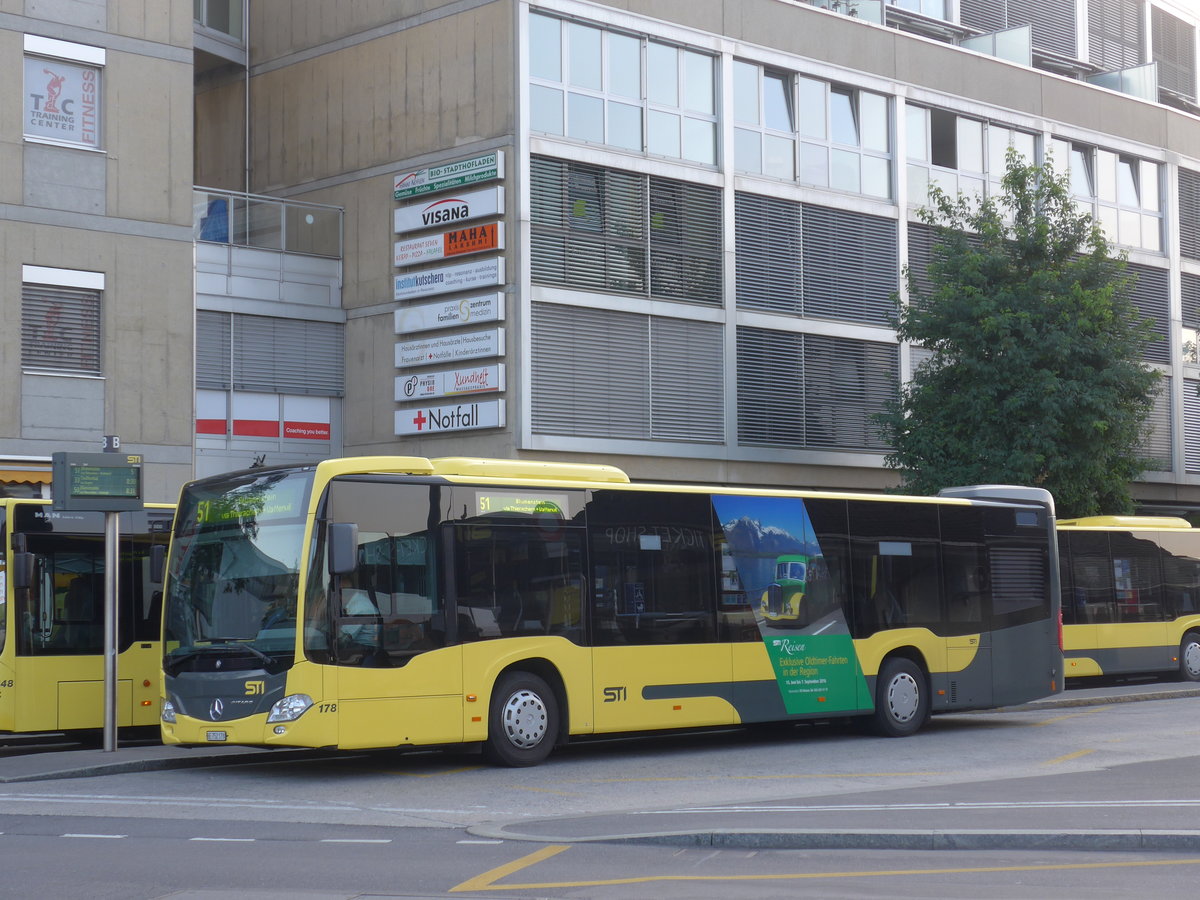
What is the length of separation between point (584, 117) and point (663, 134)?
1887 mm

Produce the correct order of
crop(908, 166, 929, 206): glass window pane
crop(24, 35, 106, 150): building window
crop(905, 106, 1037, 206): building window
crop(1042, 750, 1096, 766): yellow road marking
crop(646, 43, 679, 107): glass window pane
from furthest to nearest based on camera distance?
1. crop(905, 106, 1037, 206): building window
2. crop(908, 166, 929, 206): glass window pane
3. crop(646, 43, 679, 107): glass window pane
4. crop(24, 35, 106, 150): building window
5. crop(1042, 750, 1096, 766): yellow road marking

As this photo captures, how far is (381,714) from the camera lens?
570 inches

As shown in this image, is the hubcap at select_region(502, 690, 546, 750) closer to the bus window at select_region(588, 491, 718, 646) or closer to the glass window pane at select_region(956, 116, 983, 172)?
the bus window at select_region(588, 491, 718, 646)

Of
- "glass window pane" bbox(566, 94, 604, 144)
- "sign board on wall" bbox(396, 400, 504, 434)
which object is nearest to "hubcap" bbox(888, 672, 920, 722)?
"sign board on wall" bbox(396, 400, 504, 434)

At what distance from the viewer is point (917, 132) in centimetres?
3522

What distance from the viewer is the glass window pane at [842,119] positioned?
3381 centimetres

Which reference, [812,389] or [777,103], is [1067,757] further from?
[777,103]

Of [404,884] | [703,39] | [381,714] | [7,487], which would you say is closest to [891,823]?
[404,884]

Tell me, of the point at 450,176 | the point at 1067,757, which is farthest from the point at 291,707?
the point at 450,176

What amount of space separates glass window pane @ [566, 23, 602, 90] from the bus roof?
37.7 feet

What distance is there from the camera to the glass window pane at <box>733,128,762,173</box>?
31.8 m

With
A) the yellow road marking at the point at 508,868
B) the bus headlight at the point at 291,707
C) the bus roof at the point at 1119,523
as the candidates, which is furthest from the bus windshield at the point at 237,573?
the bus roof at the point at 1119,523

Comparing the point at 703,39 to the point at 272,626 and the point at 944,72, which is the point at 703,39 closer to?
the point at 944,72

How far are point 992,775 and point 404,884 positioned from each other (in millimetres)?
7350
